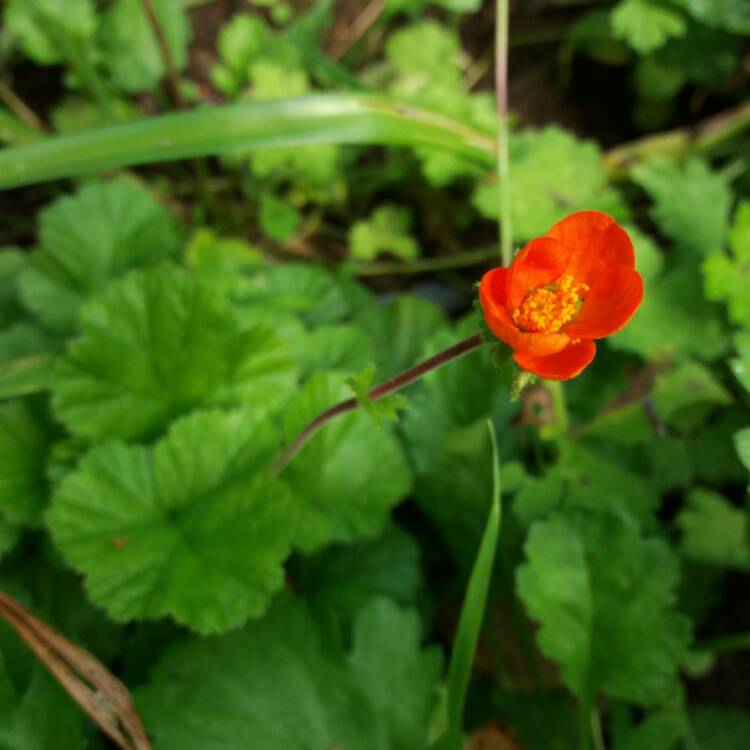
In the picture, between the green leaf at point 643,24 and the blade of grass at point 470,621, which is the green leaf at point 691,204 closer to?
the green leaf at point 643,24

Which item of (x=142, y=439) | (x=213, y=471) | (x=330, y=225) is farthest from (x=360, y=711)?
(x=330, y=225)

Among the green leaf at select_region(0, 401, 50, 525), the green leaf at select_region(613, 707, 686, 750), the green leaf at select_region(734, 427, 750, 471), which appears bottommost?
the green leaf at select_region(613, 707, 686, 750)

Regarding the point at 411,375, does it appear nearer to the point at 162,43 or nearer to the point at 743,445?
the point at 743,445

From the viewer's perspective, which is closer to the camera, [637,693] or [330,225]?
[637,693]

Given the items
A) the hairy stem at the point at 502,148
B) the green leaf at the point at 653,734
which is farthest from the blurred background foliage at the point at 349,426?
the hairy stem at the point at 502,148

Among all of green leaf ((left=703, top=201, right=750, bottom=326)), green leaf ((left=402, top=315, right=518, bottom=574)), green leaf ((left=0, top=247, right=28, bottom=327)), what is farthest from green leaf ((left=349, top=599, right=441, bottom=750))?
green leaf ((left=0, top=247, right=28, bottom=327))

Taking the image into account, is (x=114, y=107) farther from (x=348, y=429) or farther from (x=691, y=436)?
(x=691, y=436)

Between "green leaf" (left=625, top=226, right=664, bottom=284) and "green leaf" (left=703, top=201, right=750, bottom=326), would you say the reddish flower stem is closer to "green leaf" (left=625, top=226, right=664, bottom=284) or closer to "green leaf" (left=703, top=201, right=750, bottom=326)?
"green leaf" (left=703, top=201, right=750, bottom=326)

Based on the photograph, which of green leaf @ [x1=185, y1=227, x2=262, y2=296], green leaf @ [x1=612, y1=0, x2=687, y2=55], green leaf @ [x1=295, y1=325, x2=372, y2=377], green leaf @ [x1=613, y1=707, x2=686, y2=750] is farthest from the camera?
green leaf @ [x1=612, y1=0, x2=687, y2=55]
